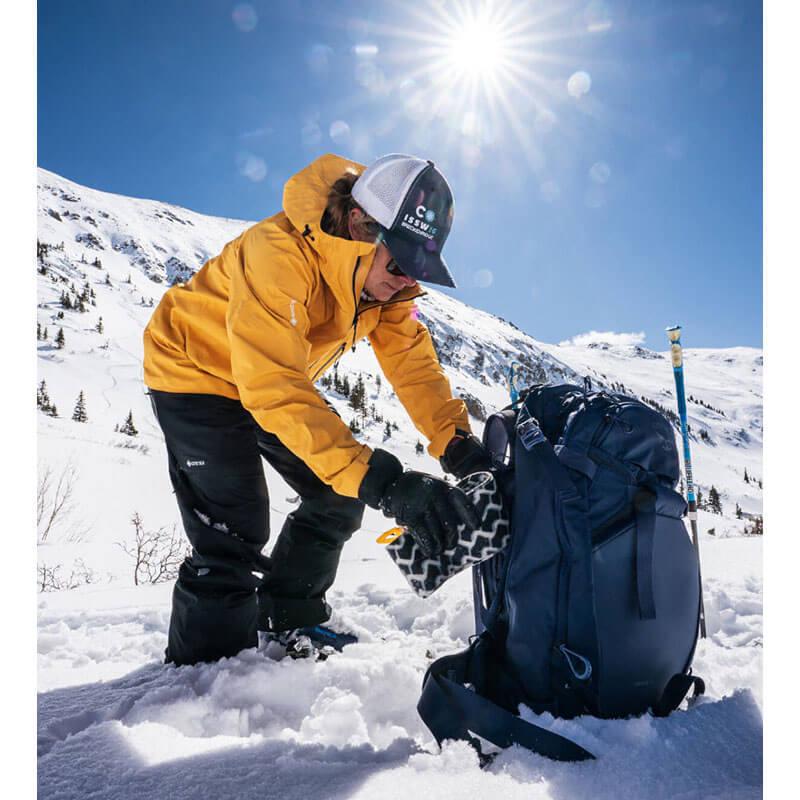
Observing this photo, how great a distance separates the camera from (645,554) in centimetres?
139

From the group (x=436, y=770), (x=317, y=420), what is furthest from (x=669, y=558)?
(x=317, y=420)

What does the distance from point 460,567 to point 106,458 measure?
12.0m

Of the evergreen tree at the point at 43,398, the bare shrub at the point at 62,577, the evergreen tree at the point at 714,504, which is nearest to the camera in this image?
the bare shrub at the point at 62,577

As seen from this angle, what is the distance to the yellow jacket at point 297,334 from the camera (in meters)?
1.67

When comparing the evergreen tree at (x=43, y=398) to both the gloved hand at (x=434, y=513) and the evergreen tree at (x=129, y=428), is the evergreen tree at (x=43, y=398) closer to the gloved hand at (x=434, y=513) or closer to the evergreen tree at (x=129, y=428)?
the evergreen tree at (x=129, y=428)

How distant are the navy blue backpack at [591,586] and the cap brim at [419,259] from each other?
2.31 ft

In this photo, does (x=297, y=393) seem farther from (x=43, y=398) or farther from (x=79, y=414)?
(x=43, y=398)

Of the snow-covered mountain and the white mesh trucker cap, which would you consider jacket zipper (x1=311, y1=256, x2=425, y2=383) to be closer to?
the white mesh trucker cap

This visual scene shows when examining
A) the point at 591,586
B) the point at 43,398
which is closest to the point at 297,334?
the point at 591,586

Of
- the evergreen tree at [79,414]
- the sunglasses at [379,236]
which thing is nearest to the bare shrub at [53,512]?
the sunglasses at [379,236]

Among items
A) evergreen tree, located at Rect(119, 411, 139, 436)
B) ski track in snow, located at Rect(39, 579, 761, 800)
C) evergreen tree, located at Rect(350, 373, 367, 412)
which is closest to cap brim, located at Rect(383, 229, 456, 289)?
ski track in snow, located at Rect(39, 579, 761, 800)

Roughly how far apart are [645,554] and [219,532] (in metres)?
1.56
